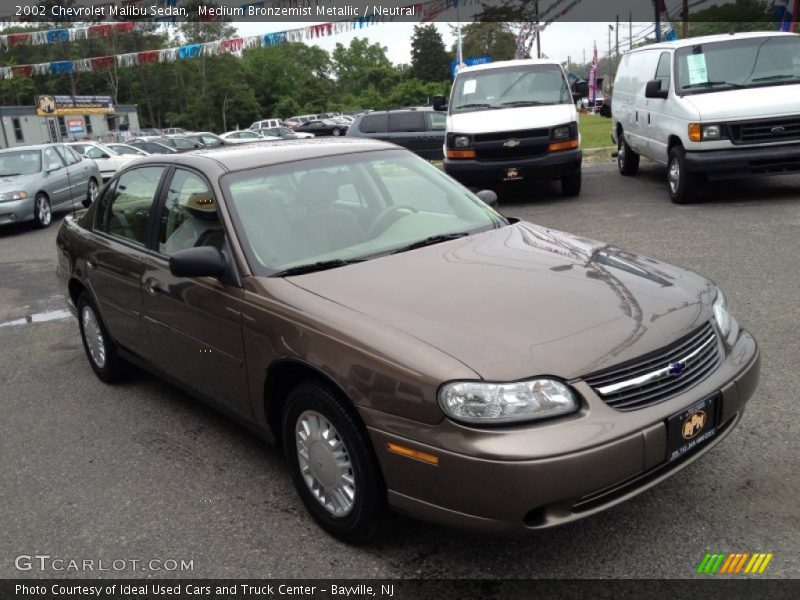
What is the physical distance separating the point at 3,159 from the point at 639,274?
568 inches

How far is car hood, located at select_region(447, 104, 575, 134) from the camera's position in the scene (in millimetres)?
11086

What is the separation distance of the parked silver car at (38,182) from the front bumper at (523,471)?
12.1m

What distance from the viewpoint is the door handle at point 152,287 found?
4.16m

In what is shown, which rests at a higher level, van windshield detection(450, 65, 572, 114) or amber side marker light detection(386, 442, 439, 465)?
van windshield detection(450, 65, 572, 114)

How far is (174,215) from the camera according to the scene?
13.8 ft

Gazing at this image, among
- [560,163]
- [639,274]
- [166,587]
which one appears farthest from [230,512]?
[560,163]

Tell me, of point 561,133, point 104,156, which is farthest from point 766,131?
point 104,156

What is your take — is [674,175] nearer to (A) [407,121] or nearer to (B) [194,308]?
(B) [194,308]

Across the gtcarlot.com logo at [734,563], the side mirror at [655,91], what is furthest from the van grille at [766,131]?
the gtcarlot.com logo at [734,563]

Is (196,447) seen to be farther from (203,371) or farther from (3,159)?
(3,159)

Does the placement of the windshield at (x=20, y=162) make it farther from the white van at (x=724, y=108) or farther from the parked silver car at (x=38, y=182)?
the white van at (x=724, y=108)

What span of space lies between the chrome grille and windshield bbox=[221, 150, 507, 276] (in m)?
1.36

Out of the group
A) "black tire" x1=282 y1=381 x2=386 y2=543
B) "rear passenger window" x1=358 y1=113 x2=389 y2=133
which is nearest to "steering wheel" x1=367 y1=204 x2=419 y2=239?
"black tire" x1=282 y1=381 x2=386 y2=543

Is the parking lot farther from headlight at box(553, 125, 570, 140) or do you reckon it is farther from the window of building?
the window of building
